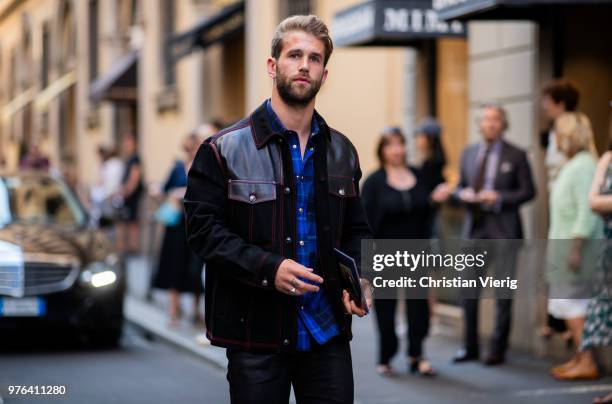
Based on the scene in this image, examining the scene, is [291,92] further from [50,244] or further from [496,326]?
[50,244]

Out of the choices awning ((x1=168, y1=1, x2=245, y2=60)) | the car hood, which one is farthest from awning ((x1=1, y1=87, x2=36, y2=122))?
the car hood

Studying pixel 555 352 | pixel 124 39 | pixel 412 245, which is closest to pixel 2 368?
pixel 555 352

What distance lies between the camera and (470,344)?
30.4 ft

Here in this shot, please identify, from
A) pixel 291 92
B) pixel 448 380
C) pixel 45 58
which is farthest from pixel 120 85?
pixel 291 92

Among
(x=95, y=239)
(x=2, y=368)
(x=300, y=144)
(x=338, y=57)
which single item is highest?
(x=338, y=57)

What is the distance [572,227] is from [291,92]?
4495 mm

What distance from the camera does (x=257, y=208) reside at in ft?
13.6

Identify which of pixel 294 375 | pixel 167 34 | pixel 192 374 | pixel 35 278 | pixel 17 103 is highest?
pixel 167 34

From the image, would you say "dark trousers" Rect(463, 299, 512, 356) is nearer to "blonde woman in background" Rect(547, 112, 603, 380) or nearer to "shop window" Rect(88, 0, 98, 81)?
"blonde woman in background" Rect(547, 112, 603, 380)

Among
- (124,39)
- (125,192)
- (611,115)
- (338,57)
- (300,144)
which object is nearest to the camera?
(300,144)

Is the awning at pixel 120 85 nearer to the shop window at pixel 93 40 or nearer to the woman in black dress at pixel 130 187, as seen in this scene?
the shop window at pixel 93 40

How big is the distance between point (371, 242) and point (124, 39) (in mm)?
23200

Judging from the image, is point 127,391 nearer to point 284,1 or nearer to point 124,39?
point 284,1

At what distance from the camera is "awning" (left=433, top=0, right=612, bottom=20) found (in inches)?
338
